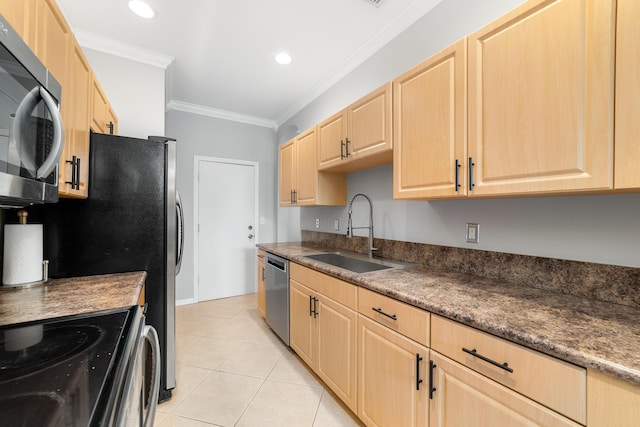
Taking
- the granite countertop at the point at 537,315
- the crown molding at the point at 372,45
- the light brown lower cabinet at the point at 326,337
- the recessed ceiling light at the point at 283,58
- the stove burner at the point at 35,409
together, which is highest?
the recessed ceiling light at the point at 283,58

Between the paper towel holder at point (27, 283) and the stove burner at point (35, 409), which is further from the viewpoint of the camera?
the paper towel holder at point (27, 283)

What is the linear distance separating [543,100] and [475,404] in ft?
3.80

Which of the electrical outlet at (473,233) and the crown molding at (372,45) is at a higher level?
the crown molding at (372,45)

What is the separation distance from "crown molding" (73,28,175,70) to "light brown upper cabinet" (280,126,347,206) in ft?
4.76

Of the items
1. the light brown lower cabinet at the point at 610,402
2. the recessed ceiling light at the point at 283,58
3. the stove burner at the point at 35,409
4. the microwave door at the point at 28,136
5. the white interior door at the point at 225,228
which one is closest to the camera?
the stove burner at the point at 35,409

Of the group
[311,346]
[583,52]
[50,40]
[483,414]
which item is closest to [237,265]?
[311,346]

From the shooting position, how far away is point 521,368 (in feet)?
2.72

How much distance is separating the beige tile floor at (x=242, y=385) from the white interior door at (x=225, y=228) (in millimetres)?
952

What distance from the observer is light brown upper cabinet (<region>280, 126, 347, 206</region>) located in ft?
8.50

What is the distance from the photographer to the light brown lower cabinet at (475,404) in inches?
31.5

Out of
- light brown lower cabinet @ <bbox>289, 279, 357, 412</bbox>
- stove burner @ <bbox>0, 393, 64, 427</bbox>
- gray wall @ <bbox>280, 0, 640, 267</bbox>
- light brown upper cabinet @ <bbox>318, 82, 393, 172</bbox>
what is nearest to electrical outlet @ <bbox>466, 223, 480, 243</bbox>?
gray wall @ <bbox>280, 0, 640, 267</bbox>

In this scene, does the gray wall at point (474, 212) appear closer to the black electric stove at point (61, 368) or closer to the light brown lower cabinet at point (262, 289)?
the light brown lower cabinet at point (262, 289)

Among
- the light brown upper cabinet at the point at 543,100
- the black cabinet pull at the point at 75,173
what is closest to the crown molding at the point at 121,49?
the black cabinet pull at the point at 75,173

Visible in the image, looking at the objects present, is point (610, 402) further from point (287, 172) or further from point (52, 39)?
point (287, 172)
